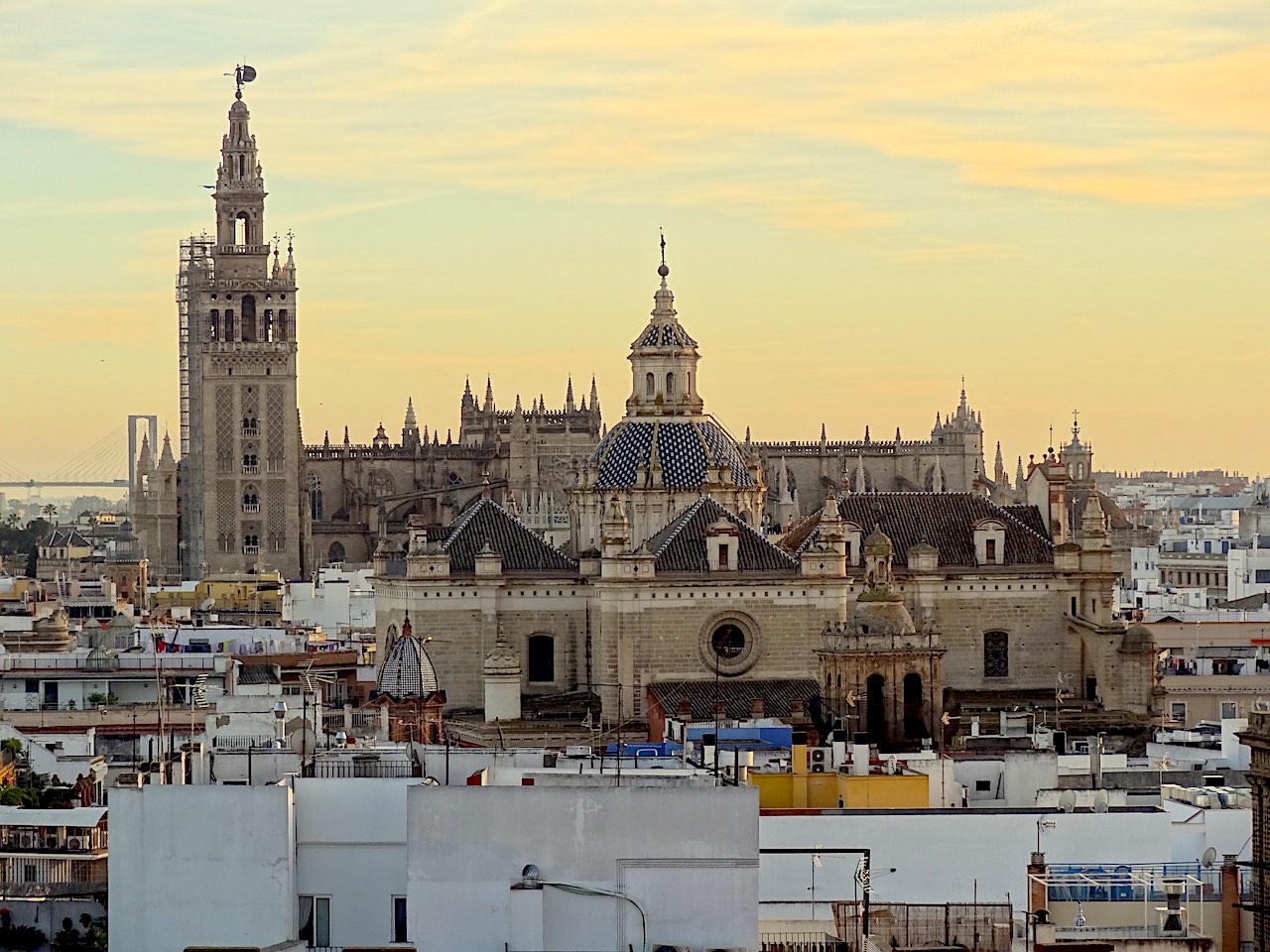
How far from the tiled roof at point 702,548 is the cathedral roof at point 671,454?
2.13 meters

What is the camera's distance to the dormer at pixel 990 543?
60344 millimetres

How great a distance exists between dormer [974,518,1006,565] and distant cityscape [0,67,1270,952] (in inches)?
2.4

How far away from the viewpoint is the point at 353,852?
93.8 ft

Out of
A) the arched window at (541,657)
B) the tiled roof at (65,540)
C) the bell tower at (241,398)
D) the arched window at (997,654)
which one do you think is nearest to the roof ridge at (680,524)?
the arched window at (541,657)

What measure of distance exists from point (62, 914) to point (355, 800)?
5783 mm

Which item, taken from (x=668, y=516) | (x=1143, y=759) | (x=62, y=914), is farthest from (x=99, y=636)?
(x=62, y=914)

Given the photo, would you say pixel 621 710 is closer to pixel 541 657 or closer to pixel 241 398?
pixel 541 657

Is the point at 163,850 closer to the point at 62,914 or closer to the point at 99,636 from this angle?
the point at 62,914

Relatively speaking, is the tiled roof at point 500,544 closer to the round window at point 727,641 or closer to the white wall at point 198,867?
the round window at point 727,641

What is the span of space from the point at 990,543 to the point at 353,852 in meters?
33.0

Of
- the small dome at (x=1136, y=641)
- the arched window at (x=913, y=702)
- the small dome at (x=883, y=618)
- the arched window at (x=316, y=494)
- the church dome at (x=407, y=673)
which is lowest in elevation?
the arched window at (x=913, y=702)

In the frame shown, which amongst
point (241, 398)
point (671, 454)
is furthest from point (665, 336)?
point (241, 398)

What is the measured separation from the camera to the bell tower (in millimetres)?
119875

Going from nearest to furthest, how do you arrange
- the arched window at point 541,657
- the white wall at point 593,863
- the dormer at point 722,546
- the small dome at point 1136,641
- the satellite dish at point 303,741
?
the white wall at point 593,863, the satellite dish at point 303,741, the dormer at point 722,546, the small dome at point 1136,641, the arched window at point 541,657
